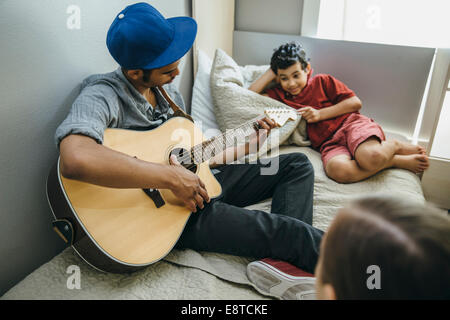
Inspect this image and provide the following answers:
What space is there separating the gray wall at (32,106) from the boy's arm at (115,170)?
226 mm

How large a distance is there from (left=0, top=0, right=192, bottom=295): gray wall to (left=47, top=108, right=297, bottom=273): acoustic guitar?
150 mm

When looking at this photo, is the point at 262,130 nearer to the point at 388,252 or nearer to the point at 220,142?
the point at 220,142

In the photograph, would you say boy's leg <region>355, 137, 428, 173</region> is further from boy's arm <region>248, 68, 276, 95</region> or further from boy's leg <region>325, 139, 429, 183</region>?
boy's arm <region>248, 68, 276, 95</region>

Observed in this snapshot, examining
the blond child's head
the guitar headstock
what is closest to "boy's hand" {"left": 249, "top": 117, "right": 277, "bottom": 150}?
the guitar headstock

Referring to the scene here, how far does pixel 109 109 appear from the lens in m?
0.90

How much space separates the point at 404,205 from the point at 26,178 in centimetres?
98

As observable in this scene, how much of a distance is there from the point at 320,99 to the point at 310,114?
140 millimetres

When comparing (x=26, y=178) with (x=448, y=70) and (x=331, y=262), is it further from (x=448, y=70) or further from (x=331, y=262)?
(x=448, y=70)

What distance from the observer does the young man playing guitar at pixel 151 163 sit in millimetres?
779

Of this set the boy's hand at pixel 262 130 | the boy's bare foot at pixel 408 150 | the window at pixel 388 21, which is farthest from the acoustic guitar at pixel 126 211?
the window at pixel 388 21

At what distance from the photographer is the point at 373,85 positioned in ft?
6.29

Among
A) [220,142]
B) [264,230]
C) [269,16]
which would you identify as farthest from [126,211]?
[269,16]

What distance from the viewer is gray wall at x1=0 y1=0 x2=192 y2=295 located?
0.84 m

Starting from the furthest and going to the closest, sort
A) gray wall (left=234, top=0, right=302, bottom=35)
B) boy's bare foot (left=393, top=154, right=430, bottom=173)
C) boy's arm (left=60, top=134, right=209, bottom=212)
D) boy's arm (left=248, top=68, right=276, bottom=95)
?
gray wall (left=234, top=0, right=302, bottom=35), boy's arm (left=248, top=68, right=276, bottom=95), boy's bare foot (left=393, top=154, right=430, bottom=173), boy's arm (left=60, top=134, right=209, bottom=212)
